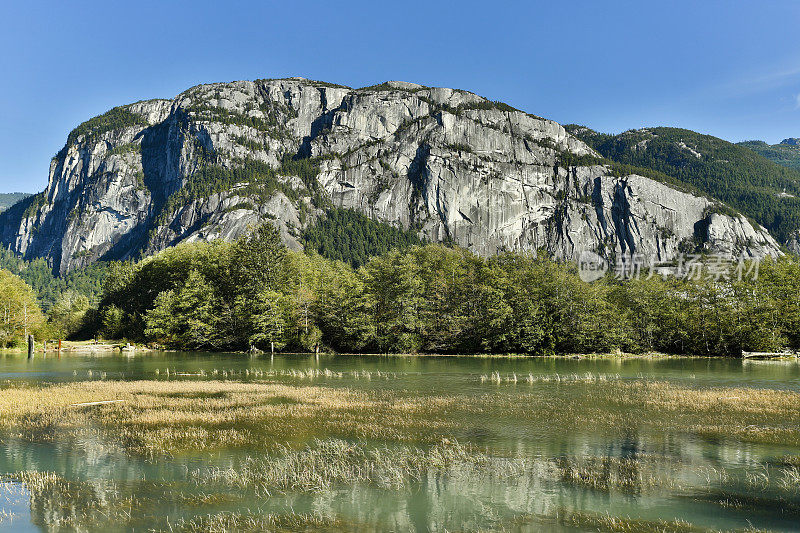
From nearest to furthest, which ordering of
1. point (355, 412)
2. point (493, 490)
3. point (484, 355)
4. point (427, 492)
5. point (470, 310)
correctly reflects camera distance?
point (427, 492) → point (493, 490) → point (355, 412) → point (484, 355) → point (470, 310)

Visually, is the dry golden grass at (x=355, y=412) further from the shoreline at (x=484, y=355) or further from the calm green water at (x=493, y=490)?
the shoreline at (x=484, y=355)

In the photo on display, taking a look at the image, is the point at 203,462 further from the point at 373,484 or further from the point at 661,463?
the point at 661,463

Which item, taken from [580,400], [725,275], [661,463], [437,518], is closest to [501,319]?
[725,275]

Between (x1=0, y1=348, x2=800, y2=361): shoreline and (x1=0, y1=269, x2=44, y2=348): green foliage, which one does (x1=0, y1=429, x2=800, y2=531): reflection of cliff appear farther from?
(x1=0, y1=269, x2=44, y2=348): green foliage

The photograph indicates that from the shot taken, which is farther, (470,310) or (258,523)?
(470,310)

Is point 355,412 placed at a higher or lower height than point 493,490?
lower

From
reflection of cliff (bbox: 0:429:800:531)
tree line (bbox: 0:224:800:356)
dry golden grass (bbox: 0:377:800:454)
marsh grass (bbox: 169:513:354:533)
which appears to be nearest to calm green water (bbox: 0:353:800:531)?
reflection of cliff (bbox: 0:429:800:531)

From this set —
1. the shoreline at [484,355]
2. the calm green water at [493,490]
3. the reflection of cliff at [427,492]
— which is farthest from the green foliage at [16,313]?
the reflection of cliff at [427,492]

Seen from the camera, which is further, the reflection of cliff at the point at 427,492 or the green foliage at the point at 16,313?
the green foliage at the point at 16,313

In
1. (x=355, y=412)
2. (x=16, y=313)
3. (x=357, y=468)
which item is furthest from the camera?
(x=16, y=313)

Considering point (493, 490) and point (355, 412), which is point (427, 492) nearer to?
point (493, 490)

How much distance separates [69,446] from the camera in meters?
18.2

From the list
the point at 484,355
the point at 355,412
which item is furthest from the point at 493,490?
the point at 484,355

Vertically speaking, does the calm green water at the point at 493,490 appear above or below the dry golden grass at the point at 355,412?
above
